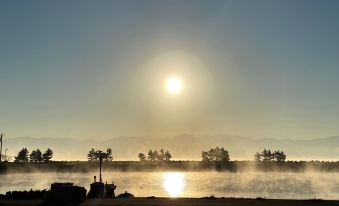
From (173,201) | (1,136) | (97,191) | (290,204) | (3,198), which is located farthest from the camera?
(1,136)

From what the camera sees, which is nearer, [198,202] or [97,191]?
[198,202]

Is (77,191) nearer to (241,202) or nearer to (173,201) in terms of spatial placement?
(173,201)

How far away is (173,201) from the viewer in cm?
4038

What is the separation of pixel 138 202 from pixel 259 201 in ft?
39.3

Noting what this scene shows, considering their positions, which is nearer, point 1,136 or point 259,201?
point 259,201

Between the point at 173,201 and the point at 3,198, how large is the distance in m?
19.7

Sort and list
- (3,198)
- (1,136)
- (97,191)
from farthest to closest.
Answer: (1,136)
(97,191)
(3,198)

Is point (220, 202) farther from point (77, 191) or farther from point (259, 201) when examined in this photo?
point (77, 191)

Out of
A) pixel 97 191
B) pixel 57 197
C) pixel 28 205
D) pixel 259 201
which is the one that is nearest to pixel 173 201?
pixel 259 201

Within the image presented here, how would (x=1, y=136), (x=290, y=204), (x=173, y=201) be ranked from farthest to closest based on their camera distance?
(x=1, y=136) < (x=173, y=201) < (x=290, y=204)

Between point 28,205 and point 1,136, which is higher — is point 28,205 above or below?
below

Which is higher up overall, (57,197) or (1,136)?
(1,136)

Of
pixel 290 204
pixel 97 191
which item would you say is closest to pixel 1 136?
pixel 97 191

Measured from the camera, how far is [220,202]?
1567 inches
